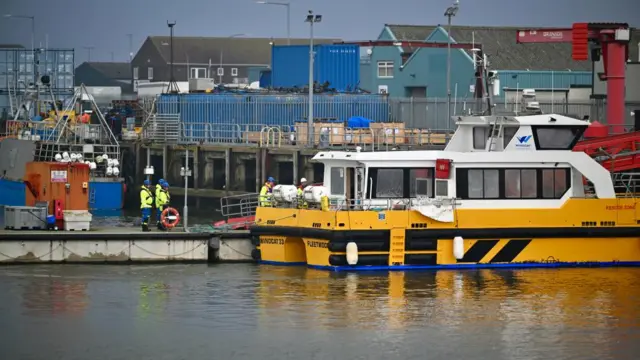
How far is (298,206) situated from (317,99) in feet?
94.3

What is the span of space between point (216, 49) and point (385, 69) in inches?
2392

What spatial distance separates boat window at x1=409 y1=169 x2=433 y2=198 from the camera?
28.2m

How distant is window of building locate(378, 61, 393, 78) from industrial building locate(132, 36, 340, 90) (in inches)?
2044

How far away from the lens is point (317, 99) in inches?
2235

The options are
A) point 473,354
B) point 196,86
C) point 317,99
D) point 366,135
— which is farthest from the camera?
point 196,86

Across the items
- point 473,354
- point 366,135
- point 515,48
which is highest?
point 515,48

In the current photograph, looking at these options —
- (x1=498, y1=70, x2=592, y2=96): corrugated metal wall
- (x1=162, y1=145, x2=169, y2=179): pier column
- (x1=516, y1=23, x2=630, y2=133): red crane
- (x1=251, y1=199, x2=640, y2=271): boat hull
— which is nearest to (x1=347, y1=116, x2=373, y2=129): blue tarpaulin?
(x1=162, y1=145, x2=169, y2=179): pier column

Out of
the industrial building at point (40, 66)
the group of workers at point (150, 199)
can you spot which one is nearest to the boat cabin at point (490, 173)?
the group of workers at point (150, 199)

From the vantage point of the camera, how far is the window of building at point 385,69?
70562 mm

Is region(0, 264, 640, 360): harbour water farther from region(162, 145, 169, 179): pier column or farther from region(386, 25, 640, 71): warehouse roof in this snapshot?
region(386, 25, 640, 71): warehouse roof

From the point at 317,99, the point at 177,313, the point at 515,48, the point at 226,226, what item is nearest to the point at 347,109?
the point at 317,99

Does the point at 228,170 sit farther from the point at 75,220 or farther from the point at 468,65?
the point at 75,220

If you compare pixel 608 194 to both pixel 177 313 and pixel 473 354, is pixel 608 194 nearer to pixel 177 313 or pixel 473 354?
pixel 473 354

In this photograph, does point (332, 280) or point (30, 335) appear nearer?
point (30, 335)
